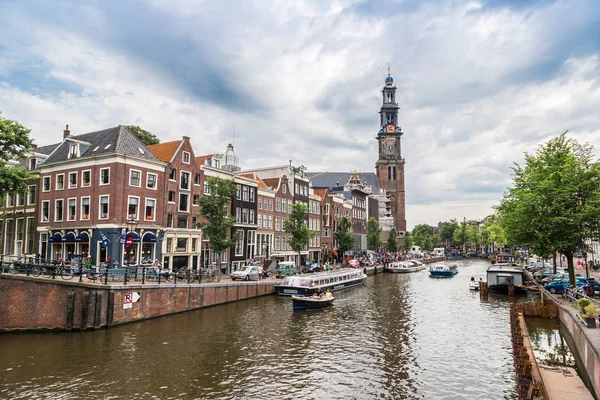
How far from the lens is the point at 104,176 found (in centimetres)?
4119

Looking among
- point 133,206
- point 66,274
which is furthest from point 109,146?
point 66,274

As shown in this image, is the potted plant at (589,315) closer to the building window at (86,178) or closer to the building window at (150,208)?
the building window at (150,208)

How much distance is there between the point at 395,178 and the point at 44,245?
128839 mm

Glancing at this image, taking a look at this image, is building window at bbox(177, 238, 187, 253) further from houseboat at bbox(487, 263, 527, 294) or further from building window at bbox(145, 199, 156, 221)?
houseboat at bbox(487, 263, 527, 294)

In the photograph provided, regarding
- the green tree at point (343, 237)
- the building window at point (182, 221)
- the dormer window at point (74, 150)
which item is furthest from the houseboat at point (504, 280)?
the dormer window at point (74, 150)

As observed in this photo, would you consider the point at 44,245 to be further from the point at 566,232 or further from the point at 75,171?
the point at 566,232

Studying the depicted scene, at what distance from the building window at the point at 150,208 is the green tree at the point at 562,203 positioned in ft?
129

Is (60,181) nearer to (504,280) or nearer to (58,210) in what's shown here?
(58,210)

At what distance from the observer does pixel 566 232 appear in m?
37.6

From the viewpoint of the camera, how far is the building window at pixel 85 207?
4197 centimetres

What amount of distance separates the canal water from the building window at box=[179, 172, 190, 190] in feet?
58.1

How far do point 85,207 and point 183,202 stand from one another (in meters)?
10.6

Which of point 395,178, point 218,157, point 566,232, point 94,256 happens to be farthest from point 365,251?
point 94,256

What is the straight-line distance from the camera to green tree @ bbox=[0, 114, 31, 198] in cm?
3212
